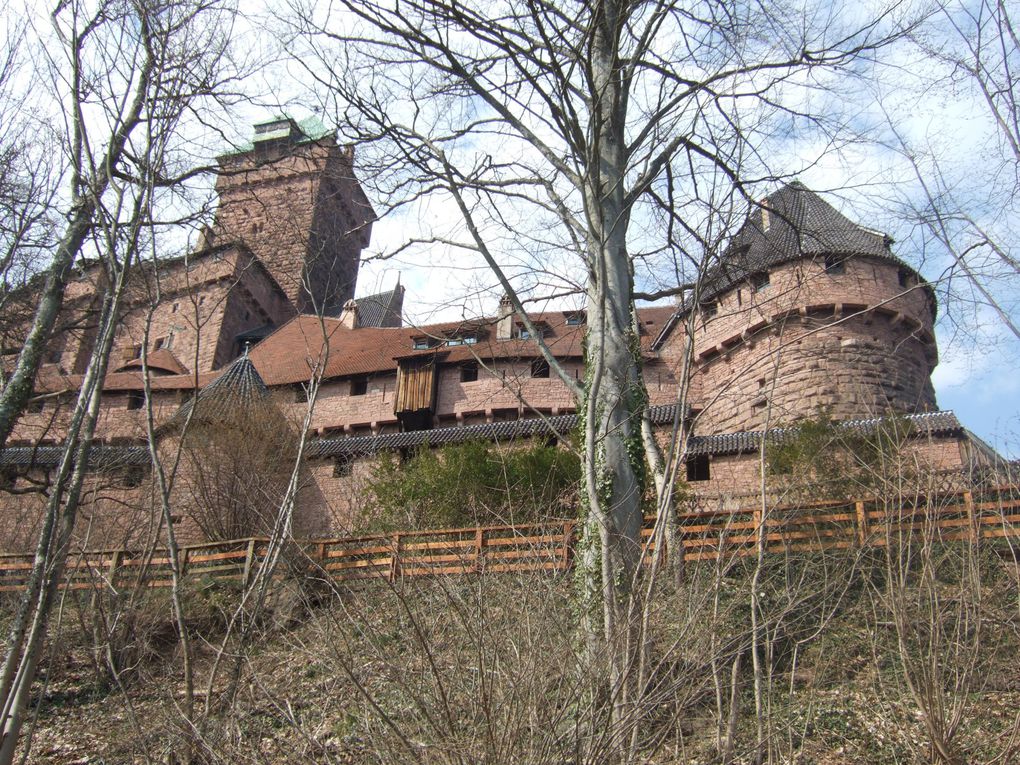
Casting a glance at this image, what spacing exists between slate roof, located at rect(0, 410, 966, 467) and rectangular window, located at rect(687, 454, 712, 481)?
0.21 m

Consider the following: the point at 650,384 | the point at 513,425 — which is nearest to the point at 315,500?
the point at 513,425

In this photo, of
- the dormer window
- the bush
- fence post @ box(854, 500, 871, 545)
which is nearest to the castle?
the dormer window

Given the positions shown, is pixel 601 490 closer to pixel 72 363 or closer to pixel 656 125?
pixel 656 125

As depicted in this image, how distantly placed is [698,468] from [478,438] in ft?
13.3

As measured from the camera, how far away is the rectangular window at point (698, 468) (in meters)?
15.7

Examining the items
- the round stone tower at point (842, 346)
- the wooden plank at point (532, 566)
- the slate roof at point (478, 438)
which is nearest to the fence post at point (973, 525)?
the wooden plank at point (532, 566)

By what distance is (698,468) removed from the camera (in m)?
15.9

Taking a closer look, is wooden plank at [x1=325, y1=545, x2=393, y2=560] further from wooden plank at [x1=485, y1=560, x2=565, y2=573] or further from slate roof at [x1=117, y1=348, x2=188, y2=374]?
slate roof at [x1=117, y1=348, x2=188, y2=374]

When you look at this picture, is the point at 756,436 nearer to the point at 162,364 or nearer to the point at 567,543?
the point at 567,543

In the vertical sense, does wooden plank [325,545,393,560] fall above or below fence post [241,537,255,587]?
above

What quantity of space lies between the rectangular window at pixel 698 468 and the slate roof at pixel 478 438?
8.3 inches

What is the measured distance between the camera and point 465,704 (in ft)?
9.72

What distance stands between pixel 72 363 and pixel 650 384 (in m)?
19.8

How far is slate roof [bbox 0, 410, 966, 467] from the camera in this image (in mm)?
14367
